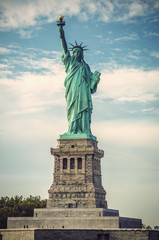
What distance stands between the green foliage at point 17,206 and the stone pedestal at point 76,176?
851 cm

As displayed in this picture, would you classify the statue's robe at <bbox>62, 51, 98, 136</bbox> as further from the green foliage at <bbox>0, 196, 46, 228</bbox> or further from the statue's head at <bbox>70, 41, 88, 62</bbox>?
the green foliage at <bbox>0, 196, 46, 228</bbox>

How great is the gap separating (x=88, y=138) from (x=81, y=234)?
11.3 metres

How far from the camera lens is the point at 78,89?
2012 inches

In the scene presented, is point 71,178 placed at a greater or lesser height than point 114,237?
greater

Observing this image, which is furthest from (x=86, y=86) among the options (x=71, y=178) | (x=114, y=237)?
(x=114, y=237)

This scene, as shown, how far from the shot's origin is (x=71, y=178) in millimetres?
48844

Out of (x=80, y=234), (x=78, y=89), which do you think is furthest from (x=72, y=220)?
(x=78, y=89)

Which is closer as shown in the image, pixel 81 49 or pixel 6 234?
pixel 6 234

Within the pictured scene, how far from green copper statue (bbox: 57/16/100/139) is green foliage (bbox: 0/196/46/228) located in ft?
34.7

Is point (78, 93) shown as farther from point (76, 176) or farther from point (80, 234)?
point (80, 234)

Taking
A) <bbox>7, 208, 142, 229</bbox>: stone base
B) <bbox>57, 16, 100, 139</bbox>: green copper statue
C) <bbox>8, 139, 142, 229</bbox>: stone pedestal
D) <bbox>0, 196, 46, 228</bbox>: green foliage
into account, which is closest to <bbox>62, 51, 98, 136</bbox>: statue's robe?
<bbox>57, 16, 100, 139</bbox>: green copper statue

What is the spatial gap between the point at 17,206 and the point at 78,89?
14160mm

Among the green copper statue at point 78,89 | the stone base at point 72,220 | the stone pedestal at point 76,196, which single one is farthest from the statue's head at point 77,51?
the stone base at point 72,220

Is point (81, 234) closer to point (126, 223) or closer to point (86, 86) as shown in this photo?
point (126, 223)
